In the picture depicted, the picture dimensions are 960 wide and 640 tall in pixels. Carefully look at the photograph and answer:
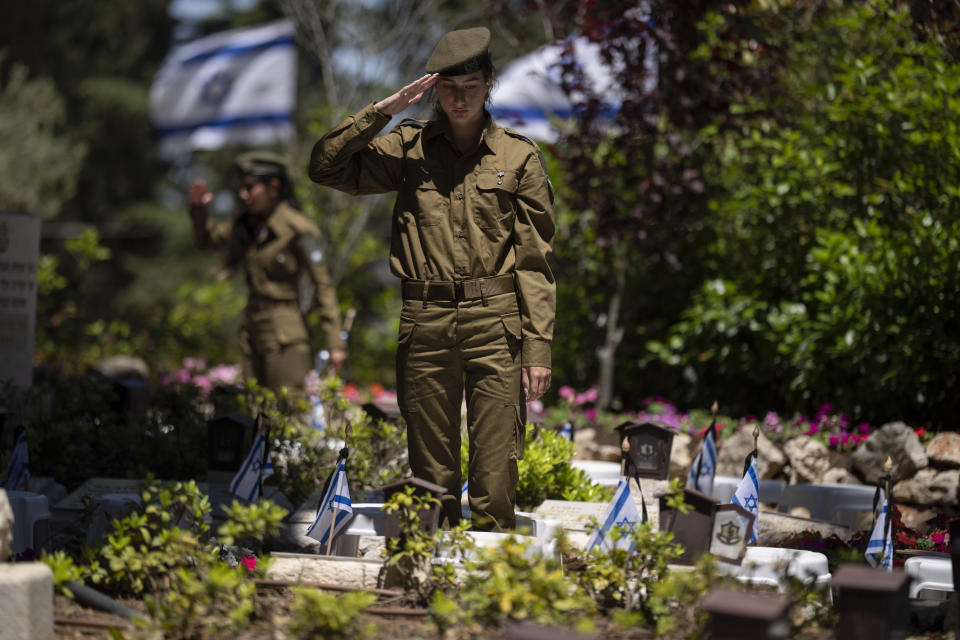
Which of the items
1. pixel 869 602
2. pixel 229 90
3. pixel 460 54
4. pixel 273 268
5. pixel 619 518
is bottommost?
pixel 869 602

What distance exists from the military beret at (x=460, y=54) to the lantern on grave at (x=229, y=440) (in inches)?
99.9

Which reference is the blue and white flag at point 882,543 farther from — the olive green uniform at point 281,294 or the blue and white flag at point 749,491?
the olive green uniform at point 281,294

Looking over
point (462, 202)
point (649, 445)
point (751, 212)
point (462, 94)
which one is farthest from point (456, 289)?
point (751, 212)

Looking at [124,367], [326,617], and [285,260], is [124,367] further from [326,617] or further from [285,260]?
[326,617]

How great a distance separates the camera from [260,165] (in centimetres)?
746

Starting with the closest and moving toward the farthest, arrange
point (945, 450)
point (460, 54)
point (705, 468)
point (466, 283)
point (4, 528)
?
point (4, 528) → point (460, 54) → point (466, 283) → point (705, 468) → point (945, 450)

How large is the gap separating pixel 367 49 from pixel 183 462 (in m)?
6.82

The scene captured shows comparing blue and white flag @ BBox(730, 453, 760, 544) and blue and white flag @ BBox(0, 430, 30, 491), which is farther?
blue and white flag @ BBox(0, 430, 30, 491)

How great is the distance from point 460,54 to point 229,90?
9.82 metres

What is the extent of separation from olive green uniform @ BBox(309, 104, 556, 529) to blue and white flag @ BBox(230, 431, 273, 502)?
936 mm

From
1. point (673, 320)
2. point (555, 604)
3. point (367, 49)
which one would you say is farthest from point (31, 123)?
point (555, 604)

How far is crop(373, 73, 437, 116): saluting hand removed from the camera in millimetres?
4122

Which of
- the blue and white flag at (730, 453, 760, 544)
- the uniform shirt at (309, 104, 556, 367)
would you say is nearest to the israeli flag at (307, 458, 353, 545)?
the uniform shirt at (309, 104, 556, 367)

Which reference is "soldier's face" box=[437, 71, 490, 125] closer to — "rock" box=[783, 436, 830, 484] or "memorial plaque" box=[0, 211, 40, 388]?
"rock" box=[783, 436, 830, 484]
